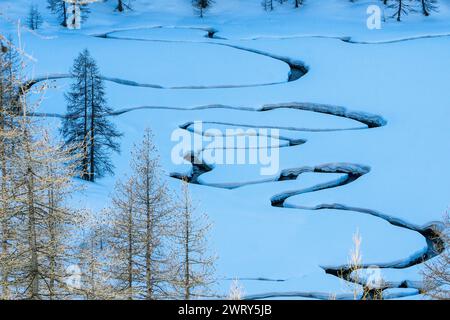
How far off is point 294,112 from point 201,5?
1207 centimetres

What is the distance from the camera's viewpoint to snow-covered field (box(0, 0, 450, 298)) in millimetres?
16578

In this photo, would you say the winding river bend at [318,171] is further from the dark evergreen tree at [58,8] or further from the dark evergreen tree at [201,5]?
the dark evergreen tree at [58,8]

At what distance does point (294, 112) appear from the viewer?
28672 mm

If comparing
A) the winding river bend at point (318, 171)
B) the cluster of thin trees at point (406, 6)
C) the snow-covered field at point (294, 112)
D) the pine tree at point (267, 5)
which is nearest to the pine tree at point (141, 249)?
the winding river bend at point (318, 171)

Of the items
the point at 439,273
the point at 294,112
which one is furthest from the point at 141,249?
the point at 294,112

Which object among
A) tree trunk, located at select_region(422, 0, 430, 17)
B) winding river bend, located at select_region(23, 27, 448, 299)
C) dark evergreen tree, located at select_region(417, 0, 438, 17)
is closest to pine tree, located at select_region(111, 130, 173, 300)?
winding river bend, located at select_region(23, 27, 448, 299)

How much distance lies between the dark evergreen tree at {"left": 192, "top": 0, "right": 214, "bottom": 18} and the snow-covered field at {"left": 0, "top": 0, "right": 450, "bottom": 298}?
1.86ft

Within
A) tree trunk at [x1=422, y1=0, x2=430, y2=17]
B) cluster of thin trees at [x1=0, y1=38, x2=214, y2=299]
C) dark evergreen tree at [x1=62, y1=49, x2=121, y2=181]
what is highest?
tree trunk at [x1=422, y1=0, x2=430, y2=17]

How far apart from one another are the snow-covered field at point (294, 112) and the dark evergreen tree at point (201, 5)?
0.57 m

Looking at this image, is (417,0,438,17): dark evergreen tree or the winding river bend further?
(417,0,438,17): dark evergreen tree

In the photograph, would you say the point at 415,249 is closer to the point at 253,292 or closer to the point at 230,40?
the point at 253,292

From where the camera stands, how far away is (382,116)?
2823 centimetres

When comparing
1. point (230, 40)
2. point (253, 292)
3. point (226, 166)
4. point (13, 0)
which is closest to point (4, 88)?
point (253, 292)

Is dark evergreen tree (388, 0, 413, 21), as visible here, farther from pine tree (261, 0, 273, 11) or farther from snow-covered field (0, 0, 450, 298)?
pine tree (261, 0, 273, 11)
